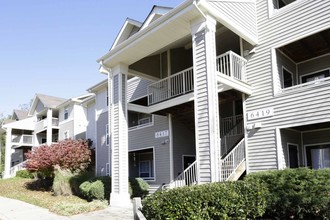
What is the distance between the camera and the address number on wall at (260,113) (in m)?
12.2

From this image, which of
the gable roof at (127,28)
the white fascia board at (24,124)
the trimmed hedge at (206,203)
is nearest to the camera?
the trimmed hedge at (206,203)

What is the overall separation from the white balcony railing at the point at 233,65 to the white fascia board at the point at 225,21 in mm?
786

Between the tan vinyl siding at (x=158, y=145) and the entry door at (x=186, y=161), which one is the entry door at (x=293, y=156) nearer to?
the entry door at (x=186, y=161)

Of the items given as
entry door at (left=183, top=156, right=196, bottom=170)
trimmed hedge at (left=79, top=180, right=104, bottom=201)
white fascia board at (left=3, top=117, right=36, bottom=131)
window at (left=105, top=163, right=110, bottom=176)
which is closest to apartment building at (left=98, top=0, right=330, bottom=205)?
trimmed hedge at (left=79, top=180, right=104, bottom=201)

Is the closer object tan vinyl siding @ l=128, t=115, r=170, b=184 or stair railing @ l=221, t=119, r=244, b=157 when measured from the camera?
stair railing @ l=221, t=119, r=244, b=157

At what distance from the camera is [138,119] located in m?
21.6

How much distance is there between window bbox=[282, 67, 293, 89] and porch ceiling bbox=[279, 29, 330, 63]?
0.73 meters

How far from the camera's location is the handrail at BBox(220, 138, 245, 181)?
12.0 meters

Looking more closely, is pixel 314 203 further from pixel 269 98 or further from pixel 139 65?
pixel 139 65

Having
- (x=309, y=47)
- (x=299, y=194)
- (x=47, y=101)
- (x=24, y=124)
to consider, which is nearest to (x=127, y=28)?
(x=309, y=47)

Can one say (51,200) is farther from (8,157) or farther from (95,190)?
(8,157)

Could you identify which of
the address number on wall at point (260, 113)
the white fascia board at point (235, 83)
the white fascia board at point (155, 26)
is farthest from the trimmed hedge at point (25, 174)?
the white fascia board at point (235, 83)

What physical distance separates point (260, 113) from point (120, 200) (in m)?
6.82

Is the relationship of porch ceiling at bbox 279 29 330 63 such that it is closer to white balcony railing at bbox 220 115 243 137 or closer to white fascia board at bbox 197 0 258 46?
white fascia board at bbox 197 0 258 46
